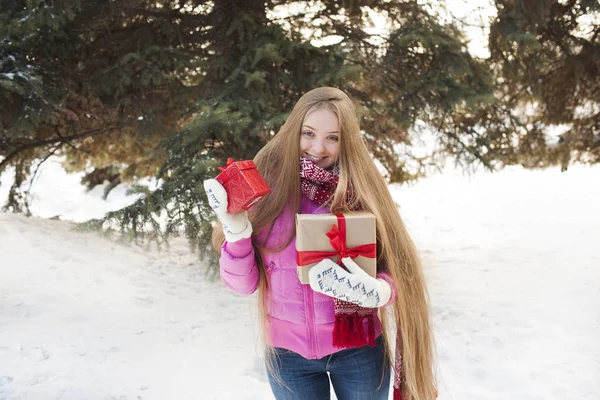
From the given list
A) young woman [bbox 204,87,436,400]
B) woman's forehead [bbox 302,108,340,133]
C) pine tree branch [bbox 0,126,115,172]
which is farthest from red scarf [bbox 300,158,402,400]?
pine tree branch [bbox 0,126,115,172]

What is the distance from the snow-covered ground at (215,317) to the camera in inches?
150

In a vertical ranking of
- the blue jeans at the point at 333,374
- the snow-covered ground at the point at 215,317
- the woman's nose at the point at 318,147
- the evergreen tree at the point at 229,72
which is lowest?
the snow-covered ground at the point at 215,317

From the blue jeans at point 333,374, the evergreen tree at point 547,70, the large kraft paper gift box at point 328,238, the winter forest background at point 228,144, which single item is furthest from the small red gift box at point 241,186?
the evergreen tree at point 547,70

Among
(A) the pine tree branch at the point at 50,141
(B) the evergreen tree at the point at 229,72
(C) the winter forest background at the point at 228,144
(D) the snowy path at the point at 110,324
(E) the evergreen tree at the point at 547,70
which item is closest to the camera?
(D) the snowy path at the point at 110,324

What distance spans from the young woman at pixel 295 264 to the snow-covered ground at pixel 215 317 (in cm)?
157

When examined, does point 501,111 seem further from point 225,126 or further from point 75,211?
point 75,211

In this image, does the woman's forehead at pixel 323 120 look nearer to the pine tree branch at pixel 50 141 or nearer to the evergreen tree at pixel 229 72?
the evergreen tree at pixel 229 72

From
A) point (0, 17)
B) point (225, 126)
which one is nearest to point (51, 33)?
point (0, 17)

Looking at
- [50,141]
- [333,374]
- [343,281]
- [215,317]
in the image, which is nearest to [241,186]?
[343,281]

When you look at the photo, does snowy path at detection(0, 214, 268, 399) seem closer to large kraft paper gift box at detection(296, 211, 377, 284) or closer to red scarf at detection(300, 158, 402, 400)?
red scarf at detection(300, 158, 402, 400)

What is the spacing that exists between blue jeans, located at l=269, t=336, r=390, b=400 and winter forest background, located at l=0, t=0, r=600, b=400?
1860mm

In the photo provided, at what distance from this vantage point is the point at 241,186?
1.73 metres

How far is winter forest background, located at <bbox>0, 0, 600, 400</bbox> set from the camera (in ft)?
13.5

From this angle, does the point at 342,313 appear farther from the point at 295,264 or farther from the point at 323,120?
the point at 323,120
